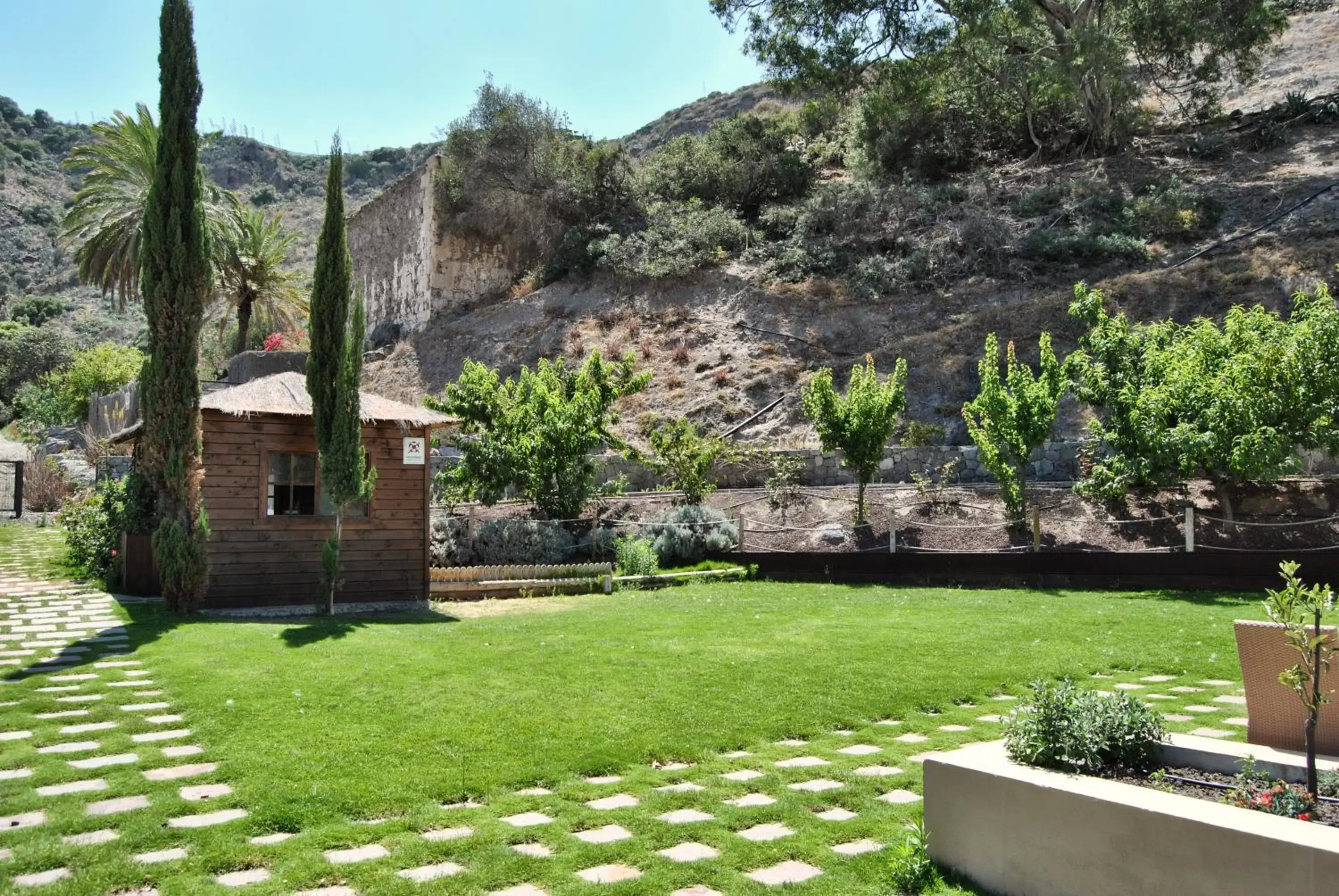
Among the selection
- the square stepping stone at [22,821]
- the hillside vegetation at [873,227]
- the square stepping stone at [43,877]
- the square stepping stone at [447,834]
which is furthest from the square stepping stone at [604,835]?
the hillside vegetation at [873,227]

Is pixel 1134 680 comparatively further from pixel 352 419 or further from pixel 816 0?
pixel 816 0

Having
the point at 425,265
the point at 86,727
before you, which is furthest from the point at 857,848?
the point at 425,265

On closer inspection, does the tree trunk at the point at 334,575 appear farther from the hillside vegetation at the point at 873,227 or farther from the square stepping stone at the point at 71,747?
the hillside vegetation at the point at 873,227

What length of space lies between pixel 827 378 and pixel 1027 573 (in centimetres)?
450

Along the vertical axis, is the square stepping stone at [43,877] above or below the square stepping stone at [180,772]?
below

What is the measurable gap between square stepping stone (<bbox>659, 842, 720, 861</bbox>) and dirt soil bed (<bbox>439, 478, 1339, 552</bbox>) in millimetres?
11689

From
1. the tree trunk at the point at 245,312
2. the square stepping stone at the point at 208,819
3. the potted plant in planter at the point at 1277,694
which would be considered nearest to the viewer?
the square stepping stone at the point at 208,819

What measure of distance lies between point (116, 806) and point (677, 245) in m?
27.4

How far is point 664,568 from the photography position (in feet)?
53.3

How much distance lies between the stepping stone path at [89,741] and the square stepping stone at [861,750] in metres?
3.28

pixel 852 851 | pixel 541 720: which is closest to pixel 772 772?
pixel 852 851

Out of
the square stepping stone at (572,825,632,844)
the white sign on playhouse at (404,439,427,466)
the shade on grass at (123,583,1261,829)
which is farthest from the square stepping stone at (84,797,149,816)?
the white sign on playhouse at (404,439,427,466)

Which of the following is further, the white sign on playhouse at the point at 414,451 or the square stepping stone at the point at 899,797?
the white sign on playhouse at the point at 414,451

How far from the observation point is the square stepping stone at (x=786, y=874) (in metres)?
3.79
